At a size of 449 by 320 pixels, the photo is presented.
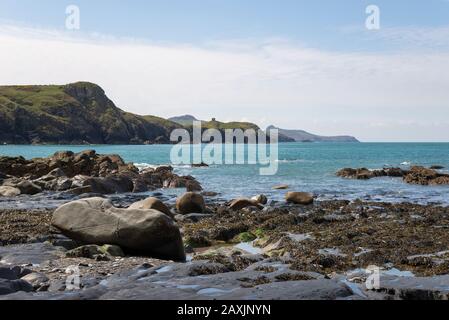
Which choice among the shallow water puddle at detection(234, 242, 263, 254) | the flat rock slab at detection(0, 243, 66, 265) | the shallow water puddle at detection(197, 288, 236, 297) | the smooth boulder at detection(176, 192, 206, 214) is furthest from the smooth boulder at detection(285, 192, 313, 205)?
the shallow water puddle at detection(197, 288, 236, 297)

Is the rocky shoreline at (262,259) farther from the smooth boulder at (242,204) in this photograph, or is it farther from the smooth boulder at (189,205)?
the smooth boulder at (242,204)

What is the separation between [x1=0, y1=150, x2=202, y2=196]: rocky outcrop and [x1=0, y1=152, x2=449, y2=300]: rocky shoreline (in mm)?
12231

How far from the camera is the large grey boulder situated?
51.5 feet

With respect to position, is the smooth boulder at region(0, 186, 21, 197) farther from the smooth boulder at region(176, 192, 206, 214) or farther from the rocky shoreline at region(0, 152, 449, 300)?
the smooth boulder at region(176, 192, 206, 214)

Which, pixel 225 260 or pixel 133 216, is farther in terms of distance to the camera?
pixel 133 216

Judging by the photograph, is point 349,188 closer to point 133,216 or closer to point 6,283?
point 133,216

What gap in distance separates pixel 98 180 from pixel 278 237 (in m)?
23.2

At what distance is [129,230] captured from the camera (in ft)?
52.0

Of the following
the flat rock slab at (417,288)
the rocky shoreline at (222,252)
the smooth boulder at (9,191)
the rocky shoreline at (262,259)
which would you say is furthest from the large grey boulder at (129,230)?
the smooth boulder at (9,191)

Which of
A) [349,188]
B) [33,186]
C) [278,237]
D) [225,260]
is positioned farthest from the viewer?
[349,188]

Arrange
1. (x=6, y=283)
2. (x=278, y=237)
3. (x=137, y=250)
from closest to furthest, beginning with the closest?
1. (x=6, y=283)
2. (x=137, y=250)
3. (x=278, y=237)

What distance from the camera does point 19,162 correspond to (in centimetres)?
5178

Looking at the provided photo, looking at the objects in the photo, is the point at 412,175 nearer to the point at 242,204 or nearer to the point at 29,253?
the point at 242,204
